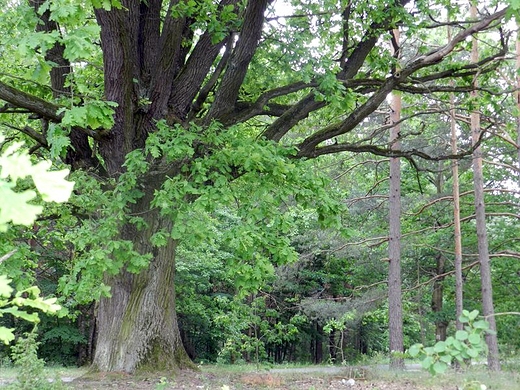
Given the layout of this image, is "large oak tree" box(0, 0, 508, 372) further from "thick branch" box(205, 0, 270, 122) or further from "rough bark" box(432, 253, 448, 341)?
"rough bark" box(432, 253, 448, 341)

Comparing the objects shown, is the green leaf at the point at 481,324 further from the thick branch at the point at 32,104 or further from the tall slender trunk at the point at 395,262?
the tall slender trunk at the point at 395,262

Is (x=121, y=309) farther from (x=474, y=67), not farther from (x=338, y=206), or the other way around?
(x=474, y=67)

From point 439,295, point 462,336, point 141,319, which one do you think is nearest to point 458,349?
point 462,336

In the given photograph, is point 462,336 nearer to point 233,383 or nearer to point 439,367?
point 439,367

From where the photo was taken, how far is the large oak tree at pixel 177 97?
7.39 m

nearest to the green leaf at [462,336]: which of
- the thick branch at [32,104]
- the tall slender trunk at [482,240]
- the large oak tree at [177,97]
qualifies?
the large oak tree at [177,97]

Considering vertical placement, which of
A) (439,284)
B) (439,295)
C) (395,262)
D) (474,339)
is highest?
(439,284)

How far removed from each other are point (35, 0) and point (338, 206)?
5020 mm

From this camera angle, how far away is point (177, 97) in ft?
28.8

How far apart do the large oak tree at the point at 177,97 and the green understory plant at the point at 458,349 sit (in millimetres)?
4864

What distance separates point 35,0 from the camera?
6.59 metres

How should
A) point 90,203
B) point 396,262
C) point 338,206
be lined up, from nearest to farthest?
point 90,203, point 338,206, point 396,262

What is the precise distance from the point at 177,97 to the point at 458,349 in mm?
7289

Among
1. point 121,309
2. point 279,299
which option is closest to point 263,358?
point 279,299
